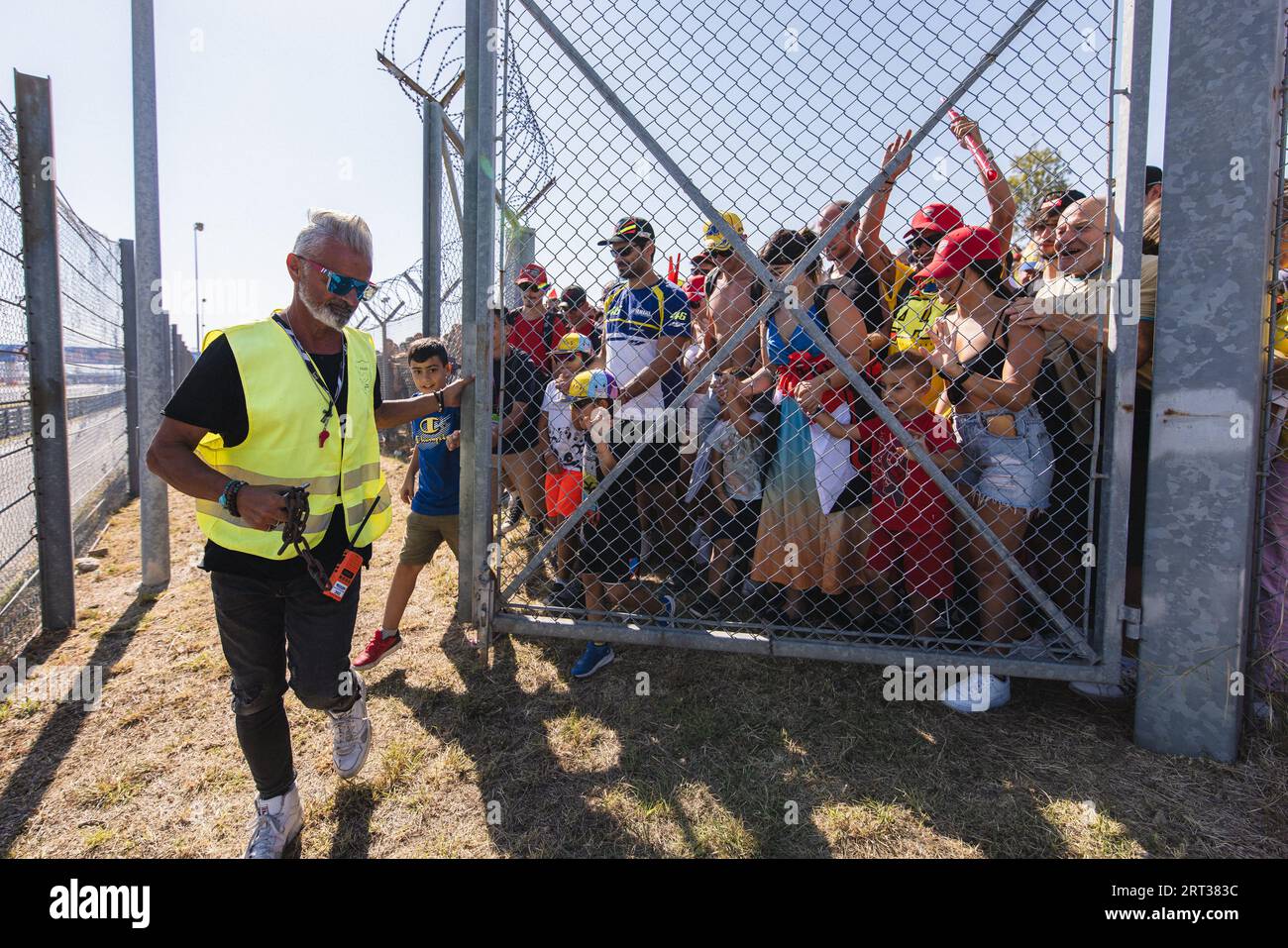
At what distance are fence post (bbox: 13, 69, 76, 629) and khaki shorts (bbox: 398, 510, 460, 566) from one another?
1968mm

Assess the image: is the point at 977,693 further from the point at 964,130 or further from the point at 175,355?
the point at 175,355

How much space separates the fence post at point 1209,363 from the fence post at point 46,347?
5113 millimetres

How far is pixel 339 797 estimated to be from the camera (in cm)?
245

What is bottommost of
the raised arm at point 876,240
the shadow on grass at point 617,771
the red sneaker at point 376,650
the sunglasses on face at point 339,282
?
the shadow on grass at point 617,771

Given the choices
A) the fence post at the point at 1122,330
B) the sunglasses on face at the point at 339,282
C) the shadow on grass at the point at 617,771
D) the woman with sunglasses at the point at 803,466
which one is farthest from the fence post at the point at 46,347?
the fence post at the point at 1122,330

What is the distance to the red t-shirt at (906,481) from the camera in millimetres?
2988

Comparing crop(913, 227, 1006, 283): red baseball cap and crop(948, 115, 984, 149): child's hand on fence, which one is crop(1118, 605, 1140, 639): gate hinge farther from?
crop(948, 115, 984, 149): child's hand on fence

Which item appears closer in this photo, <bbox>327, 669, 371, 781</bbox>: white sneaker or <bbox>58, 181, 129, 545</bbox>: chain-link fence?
<bbox>327, 669, 371, 781</bbox>: white sneaker

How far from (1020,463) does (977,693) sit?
1.00m

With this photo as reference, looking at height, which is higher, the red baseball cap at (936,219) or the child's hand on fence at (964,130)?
the child's hand on fence at (964,130)

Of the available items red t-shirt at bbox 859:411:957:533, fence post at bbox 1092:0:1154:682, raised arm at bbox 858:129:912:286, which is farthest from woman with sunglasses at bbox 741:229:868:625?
fence post at bbox 1092:0:1154:682

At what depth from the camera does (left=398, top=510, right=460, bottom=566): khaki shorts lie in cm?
358

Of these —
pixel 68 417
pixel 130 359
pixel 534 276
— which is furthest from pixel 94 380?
pixel 534 276

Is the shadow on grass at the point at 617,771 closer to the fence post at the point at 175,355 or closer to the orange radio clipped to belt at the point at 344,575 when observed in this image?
the orange radio clipped to belt at the point at 344,575
